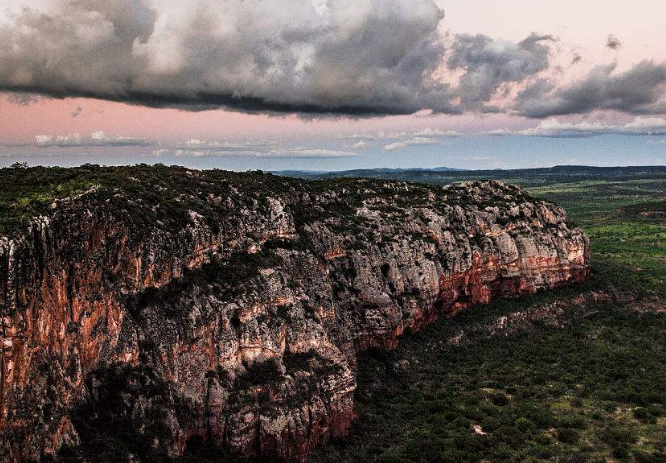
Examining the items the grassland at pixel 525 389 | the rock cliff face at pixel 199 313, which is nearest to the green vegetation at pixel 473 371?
the grassland at pixel 525 389

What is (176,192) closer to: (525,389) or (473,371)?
(473,371)

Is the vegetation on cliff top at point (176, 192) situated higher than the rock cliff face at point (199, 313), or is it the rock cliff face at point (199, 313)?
the vegetation on cliff top at point (176, 192)

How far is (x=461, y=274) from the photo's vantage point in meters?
104

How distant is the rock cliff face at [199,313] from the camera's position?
137 ft

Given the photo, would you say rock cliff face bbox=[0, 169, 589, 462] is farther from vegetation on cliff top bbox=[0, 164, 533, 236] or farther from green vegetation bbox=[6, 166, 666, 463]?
green vegetation bbox=[6, 166, 666, 463]

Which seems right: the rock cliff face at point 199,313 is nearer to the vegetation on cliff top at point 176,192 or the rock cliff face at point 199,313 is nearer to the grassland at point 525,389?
the vegetation on cliff top at point 176,192

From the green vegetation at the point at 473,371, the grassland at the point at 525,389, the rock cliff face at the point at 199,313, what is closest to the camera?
the rock cliff face at the point at 199,313

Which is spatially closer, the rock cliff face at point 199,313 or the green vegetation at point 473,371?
the rock cliff face at point 199,313

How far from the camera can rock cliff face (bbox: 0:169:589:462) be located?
137 feet

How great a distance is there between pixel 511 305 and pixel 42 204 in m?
90.4

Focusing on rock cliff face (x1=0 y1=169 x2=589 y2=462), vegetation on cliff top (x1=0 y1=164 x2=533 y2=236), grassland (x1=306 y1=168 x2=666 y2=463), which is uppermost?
vegetation on cliff top (x1=0 y1=164 x2=533 y2=236)

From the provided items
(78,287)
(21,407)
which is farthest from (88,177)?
(21,407)

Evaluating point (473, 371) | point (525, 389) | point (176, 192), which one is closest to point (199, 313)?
point (176, 192)

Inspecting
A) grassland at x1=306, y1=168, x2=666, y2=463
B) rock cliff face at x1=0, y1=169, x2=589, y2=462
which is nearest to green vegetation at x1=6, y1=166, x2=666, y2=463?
grassland at x1=306, y1=168, x2=666, y2=463
